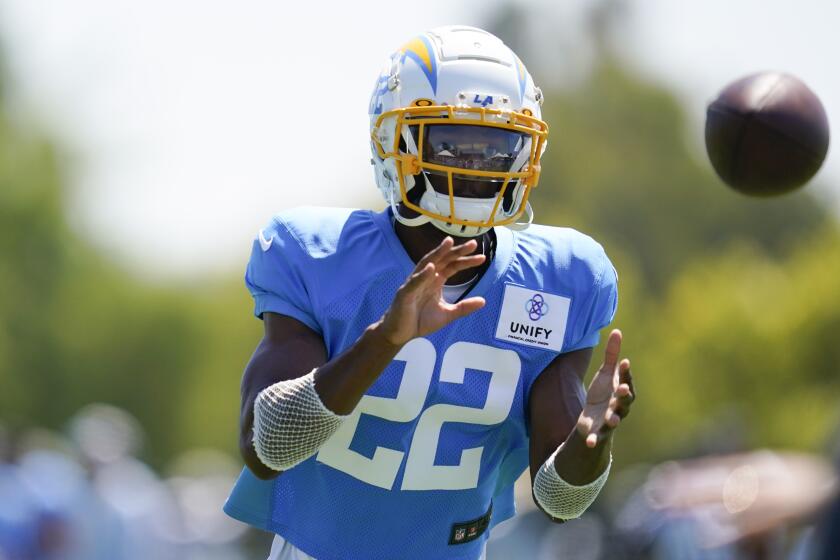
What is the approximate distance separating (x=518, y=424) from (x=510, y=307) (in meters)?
0.38

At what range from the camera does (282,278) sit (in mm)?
4477

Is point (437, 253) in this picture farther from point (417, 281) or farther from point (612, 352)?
point (612, 352)

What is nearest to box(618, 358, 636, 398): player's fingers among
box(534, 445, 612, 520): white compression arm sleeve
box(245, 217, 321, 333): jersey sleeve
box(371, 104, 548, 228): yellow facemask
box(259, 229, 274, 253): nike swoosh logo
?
box(534, 445, 612, 520): white compression arm sleeve

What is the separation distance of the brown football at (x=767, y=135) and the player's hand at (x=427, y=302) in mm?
2195

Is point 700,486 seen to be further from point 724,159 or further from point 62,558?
point 62,558

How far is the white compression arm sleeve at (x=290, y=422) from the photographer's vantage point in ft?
13.2

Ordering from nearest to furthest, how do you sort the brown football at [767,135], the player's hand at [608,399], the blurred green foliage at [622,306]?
the player's hand at [608,399] < the brown football at [767,135] < the blurred green foliage at [622,306]

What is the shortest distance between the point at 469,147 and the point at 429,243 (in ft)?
1.14

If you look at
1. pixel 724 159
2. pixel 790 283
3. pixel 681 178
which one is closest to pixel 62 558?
pixel 724 159

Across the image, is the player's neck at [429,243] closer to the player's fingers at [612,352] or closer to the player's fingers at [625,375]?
the player's fingers at [612,352]

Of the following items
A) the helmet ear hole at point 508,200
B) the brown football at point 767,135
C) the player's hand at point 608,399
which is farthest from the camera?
the brown football at point 767,135

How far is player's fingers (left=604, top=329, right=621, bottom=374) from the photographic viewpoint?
13.6 ft

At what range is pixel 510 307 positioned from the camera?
15.0 feet

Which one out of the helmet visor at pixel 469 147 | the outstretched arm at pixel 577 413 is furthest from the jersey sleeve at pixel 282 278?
the outstretched arm at pixel 577 413
